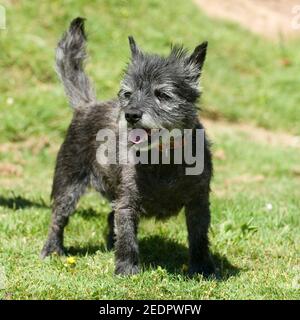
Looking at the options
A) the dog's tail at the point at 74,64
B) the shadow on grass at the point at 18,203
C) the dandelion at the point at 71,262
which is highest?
the dog's tail at the point at 74,64

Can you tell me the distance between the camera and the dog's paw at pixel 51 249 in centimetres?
675

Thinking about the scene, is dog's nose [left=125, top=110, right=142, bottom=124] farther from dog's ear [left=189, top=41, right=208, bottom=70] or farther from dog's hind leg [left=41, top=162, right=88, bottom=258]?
dog's hind leg [left=41, top=162, right=88, bottom=258]

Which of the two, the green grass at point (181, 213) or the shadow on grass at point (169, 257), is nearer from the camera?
the green grass at point (181, 213)

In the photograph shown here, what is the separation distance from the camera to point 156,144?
584cm

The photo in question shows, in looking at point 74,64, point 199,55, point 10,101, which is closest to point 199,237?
point 199,55

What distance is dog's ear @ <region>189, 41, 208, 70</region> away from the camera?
6023 millimetres

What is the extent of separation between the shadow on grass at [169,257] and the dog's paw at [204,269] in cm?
7

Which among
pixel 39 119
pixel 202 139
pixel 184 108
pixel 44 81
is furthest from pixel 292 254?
pixel 44 81

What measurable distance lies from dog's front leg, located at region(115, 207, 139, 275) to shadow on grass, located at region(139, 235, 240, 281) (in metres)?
0.38


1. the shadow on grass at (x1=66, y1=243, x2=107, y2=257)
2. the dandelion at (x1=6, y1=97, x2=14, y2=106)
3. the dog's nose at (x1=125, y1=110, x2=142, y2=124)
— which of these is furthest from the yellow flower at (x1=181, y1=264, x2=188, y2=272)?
the dandelion at (x1=6, y1=97, x2=14, y2=106)

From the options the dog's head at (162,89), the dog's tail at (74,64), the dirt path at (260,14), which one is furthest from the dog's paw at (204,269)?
the dirt path at (260,14)

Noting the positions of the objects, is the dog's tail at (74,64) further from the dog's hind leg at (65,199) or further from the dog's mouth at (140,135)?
the dog's mouth at (140,135)

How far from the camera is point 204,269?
6.24 metres

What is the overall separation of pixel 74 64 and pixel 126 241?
2.54 metres
